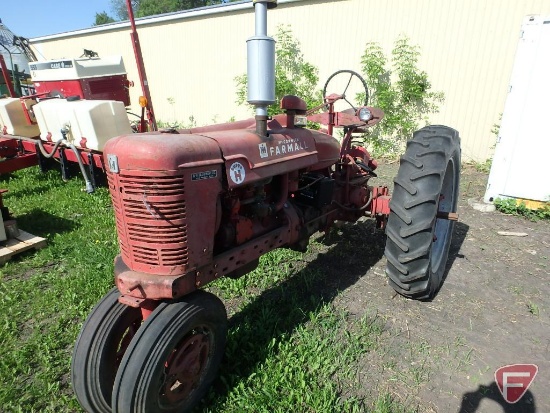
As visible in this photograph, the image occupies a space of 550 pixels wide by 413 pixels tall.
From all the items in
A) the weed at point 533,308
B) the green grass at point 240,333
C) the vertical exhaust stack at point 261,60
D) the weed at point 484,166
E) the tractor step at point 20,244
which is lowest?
the weed at point 484,166

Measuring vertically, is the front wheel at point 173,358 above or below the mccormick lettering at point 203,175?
below

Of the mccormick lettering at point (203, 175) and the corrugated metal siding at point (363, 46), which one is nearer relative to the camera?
the mccormick lettering at point (203, 175)

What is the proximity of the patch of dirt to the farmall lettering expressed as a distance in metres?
1.24

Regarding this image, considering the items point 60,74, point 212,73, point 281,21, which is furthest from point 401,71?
point 60,74

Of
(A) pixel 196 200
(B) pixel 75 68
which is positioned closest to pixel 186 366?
(A) pixel 196 200

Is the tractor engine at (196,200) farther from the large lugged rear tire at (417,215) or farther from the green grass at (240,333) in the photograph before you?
the large lugged rear tire at (417,215)

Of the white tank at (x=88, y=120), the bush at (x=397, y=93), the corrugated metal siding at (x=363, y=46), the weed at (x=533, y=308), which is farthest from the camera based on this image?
the bush at (x=397, y=93)

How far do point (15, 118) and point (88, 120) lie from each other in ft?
6.89

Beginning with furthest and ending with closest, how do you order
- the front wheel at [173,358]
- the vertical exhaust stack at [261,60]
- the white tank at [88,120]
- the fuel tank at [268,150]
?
the white tank at [88,120]
the fuel tank at [268,150]
the vertical exhaust stack at [261,60]
the front wheel at [173,358]

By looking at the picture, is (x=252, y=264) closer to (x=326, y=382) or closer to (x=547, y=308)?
(x=326, y=382)

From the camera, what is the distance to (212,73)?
1005 centimetres

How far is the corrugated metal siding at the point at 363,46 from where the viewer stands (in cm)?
622

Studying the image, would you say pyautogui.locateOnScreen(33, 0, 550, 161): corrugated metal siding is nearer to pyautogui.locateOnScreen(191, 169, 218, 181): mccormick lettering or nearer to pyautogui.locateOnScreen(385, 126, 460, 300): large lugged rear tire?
pyautogui.locateOnScreen(385, 126, 460, 300): large lugged rear tire

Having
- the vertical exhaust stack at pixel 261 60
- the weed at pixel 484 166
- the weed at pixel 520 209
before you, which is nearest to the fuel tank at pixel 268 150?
the vertical exhaust stack at pixel 261 60
